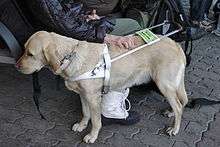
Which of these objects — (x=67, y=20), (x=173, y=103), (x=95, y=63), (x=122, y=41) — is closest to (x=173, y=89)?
(x=173, y=103)

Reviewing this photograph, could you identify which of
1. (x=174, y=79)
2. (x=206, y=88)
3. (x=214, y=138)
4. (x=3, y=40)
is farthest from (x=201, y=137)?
(x=3, y=40)

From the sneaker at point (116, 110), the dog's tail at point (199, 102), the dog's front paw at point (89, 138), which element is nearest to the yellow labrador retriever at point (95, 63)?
the dog's front paw at point (89, 138)

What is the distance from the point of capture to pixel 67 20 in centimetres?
318

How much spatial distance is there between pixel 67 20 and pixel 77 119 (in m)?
0.97

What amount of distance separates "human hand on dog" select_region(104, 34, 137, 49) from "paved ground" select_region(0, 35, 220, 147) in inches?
30.3

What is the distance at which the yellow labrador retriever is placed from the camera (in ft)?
9.64

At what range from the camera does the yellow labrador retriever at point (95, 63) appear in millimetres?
2938

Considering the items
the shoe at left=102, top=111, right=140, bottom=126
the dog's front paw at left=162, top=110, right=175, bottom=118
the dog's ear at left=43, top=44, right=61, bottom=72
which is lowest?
the dog's front paw at left=162, top=110, right=175, bottom=118

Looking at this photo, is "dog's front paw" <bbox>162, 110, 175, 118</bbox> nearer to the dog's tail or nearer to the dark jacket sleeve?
the dog's tail

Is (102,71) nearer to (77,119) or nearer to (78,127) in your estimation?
(78,127)

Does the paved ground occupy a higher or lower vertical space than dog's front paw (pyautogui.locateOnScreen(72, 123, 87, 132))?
lower

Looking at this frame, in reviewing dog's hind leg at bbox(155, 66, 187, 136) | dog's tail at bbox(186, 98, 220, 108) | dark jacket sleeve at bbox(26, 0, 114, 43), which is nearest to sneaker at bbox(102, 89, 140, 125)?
dog's hind leg at bbox(155, 66, 187, 136)

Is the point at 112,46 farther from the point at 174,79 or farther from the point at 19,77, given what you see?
the point at 19,77

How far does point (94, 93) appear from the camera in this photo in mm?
3180
